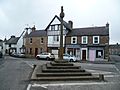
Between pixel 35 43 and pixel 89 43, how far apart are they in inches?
637

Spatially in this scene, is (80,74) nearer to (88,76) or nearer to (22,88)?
(88,76)

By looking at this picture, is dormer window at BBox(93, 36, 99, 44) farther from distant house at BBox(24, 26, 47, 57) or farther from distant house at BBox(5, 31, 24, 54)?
distant house at BBox(5, 31, 24, 54)

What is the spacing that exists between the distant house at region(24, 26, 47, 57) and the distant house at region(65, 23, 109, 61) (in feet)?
23.0

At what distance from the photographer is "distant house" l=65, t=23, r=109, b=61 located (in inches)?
1652

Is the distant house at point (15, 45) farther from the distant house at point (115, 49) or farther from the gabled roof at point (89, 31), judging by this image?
the distant house at point (115, 49)

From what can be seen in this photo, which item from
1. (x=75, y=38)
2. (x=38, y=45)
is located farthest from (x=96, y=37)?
(x=38, y=45)

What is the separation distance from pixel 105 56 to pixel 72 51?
8.04m

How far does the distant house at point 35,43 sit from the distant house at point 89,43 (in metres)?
7.00

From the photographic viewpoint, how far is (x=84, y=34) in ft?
147

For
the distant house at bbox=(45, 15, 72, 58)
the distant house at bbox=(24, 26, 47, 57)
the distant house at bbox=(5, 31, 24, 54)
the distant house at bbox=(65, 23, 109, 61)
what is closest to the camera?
the distant house at bbox=(65, 23, 109, 61)

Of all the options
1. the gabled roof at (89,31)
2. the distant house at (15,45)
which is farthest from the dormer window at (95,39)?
the distant house at (15,45)

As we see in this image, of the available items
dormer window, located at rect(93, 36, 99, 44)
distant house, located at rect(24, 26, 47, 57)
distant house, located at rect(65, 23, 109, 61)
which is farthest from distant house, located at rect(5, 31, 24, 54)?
dormer window, located at rect(93, 36, 99, 44)

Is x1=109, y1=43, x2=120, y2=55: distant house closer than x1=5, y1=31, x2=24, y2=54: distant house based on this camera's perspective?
No

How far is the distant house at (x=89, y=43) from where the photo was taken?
41969mm
